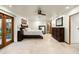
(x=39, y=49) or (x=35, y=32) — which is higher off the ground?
(x=35, y=32)

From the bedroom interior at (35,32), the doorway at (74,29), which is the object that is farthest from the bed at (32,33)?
the doorway at (74,29)

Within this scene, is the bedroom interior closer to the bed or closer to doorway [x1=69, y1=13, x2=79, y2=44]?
the bed

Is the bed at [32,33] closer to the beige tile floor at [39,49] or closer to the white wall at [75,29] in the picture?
the white wall at [75,29]

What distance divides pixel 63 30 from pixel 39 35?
11.4ft

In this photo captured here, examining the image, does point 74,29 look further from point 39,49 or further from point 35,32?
point 35,32

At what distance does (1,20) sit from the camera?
675 centimetres

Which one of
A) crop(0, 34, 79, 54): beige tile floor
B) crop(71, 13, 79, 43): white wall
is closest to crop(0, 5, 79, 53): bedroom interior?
crop(0, 34, 79, 54): beige tile floor

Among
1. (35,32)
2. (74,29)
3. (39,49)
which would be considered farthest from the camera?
(35,32)

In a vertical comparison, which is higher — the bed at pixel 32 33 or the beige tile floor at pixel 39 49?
the bed at pixel 32 33

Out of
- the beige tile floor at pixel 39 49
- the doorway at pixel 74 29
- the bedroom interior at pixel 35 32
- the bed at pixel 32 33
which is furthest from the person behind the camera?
the bed at pixel 32 33

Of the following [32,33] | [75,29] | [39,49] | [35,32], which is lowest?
[39,49]

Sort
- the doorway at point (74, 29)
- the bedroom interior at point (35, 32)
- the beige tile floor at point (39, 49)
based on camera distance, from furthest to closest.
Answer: the doorway at point (74, 29) → the bedroom interior at point (35, 32) → the beige tile floor at point (39, 49)

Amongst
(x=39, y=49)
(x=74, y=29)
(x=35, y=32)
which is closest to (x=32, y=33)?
(x=35, y=32)
